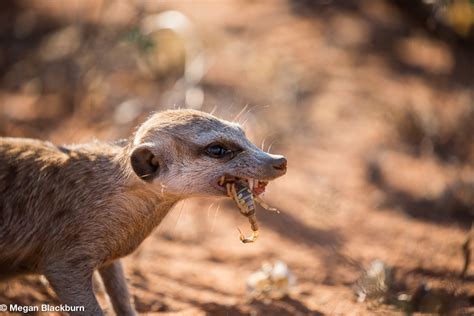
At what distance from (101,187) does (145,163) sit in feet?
1.38

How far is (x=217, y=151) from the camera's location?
467 cm

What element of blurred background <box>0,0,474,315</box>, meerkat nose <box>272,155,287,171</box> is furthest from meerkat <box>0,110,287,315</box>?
blurred background <box>0,0,474,315</box>

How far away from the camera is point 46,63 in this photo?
9992 millimetres

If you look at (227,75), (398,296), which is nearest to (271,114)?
(227,75)

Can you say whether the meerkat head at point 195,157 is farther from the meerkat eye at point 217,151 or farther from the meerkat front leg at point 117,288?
the meerkat front leg at point 117,288

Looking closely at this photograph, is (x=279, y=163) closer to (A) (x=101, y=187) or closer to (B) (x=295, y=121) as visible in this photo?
(A) (x=101, y=187)

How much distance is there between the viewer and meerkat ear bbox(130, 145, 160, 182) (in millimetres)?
4668

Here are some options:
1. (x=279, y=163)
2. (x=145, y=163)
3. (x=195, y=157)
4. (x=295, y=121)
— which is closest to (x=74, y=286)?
(x=145, y=163)

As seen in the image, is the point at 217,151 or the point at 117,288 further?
the point at 117,288

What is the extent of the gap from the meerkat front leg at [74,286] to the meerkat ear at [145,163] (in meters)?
0.73

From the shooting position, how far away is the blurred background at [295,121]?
584 centimetres

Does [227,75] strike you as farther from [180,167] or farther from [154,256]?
[180,167]

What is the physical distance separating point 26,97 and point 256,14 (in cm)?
384

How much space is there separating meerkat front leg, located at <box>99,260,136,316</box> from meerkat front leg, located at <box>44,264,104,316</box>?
0.56 m
